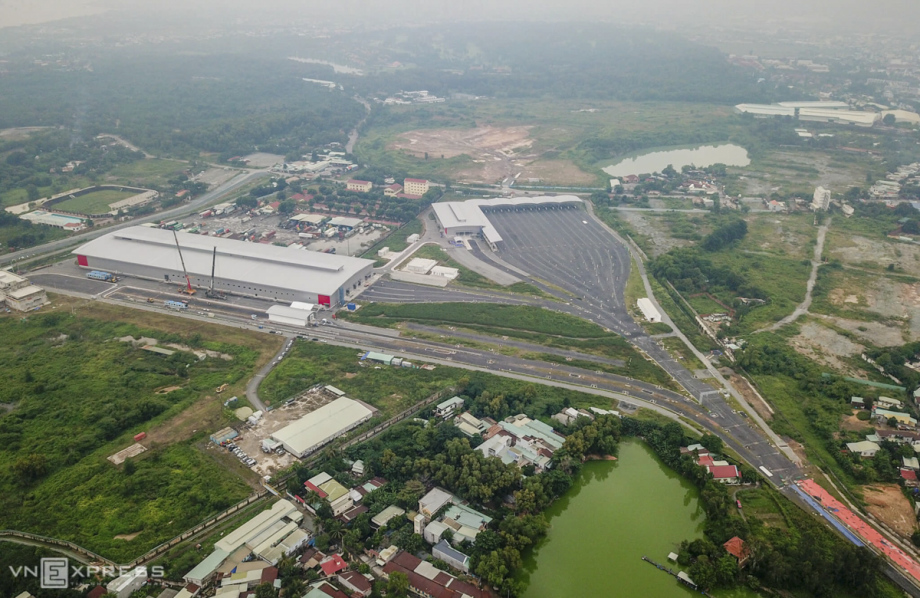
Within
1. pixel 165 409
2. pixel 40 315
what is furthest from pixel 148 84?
pixel 165 409

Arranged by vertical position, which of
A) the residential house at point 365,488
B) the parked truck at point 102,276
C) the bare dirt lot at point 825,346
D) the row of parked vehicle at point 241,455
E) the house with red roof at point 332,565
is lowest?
the parked truck at point 102,276

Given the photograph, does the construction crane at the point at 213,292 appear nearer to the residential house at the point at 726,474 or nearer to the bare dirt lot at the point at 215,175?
the bare dirt lot at the point at 215,175

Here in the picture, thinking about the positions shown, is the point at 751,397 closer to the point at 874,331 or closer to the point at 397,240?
the point at 874,331

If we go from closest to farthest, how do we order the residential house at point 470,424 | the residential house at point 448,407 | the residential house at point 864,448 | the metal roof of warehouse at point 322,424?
the residential house at point 864,448, the metal roof of warehouse at point 322,424, the residential house at point 470,424, the residential house at point 448,407

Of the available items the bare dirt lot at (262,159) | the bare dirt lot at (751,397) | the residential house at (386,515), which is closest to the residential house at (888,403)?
the bare dirt lot at (751,397)

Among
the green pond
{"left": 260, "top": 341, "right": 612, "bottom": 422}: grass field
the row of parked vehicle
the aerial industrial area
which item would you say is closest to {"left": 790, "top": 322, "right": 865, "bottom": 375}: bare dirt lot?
the aerial industrial area
